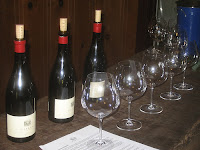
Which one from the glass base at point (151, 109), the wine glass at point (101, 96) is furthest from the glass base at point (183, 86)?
the wine glass at point (101, 96)

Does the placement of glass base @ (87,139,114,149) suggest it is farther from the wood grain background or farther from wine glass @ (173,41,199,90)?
the wood grain background

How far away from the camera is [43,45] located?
2.01 meters

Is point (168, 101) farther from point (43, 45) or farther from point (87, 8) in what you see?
point (87, 8)

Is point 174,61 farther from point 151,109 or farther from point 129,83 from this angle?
point 129,83

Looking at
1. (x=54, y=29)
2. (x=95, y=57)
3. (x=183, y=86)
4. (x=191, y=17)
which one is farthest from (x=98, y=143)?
(x=191, y=17)

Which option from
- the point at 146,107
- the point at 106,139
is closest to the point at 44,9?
the point at 146,107

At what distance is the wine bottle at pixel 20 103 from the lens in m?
0.98

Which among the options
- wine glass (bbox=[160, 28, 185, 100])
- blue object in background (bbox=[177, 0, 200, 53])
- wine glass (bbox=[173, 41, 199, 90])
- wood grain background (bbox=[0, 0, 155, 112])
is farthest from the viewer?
blue object in background (bbox=[177, 0, 200, 53])

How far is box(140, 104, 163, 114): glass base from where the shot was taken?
129 cm

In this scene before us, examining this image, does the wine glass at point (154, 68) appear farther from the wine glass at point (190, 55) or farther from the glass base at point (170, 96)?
the wine glass at point (190, 55)

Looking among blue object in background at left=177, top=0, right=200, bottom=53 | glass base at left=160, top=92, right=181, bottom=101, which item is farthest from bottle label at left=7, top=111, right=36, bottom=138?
blue object in background at left=177, top=0, right=200, bottom=53

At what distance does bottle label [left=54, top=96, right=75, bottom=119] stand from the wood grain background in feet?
2.36

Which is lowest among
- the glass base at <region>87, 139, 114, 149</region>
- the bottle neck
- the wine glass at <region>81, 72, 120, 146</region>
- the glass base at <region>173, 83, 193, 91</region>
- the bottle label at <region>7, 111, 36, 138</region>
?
the glass base at <region>87, 139, 114, 149</region>

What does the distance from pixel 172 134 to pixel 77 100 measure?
1.37 feet
